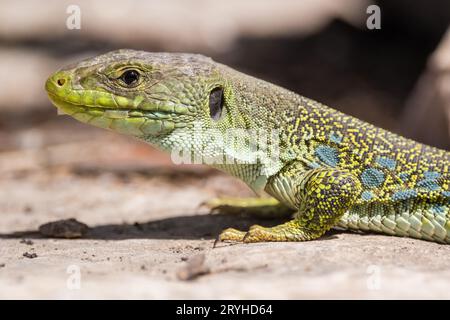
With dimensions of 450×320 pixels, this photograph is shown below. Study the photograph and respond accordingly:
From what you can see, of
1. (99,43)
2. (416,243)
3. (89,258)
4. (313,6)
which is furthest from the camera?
(313,6)

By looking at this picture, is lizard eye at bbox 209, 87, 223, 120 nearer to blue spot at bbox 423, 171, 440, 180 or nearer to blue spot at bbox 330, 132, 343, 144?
blue spot at bbox 330, 132, 343, 144

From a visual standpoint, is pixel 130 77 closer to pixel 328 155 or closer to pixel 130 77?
pixel 130 77

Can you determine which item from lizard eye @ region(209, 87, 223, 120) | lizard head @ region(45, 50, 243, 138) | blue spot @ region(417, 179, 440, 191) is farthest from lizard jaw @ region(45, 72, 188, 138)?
blue spot @ region(417, 179, 440, 191)

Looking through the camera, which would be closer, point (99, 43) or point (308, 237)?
point (308, 237)

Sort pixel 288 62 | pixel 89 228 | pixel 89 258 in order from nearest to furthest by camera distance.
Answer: pixel 89 258 < pixel 89 228 < pixel 288 62

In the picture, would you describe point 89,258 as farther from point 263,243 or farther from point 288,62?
point 288,62

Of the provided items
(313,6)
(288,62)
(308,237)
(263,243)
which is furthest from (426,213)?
(313,6)
